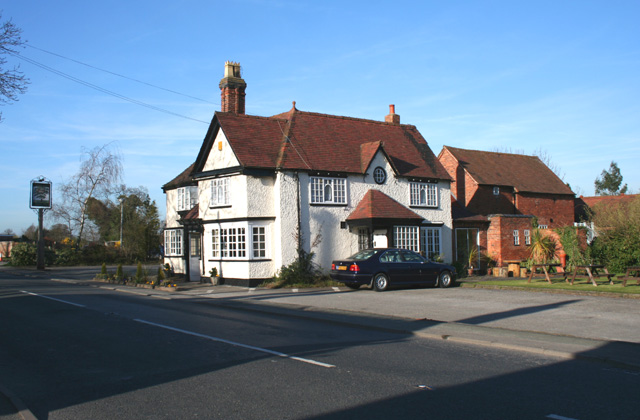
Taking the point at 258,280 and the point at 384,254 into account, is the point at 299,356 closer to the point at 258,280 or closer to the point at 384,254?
the point at 384,254

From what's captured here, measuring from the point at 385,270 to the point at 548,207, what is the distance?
23.2 metres

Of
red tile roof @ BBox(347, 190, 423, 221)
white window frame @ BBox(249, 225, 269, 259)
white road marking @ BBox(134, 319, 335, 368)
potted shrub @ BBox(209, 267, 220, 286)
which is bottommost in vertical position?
white road marking @ BBox(134, 319, 335, 368)

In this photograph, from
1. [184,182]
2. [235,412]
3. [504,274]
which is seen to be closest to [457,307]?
[235,412]

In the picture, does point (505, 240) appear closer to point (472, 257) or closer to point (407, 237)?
point (472, 257)

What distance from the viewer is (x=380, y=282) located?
21625mm

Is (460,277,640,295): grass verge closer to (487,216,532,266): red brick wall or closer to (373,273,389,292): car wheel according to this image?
(373,273,389,292): car wheel

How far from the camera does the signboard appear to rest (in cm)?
4053

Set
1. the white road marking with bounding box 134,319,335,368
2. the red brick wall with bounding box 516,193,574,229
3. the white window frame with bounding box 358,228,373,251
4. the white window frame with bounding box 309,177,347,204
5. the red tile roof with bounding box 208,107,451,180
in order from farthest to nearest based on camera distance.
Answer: the red brick wall with bounding box 516,193,574,229
the white window frame with bounding box 358,228,373,251
the white window frame with bounding box 309,177,347,204
the red tile roof with bounding box 208,107,451,180
the white road marking with bounding box 134,319,335,368

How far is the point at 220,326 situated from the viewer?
12.5 metres

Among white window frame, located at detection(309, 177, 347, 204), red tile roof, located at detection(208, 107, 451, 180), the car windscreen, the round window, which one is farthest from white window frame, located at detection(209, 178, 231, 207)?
the round window

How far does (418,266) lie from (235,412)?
676 inches

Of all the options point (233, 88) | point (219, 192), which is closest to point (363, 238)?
point (219, 192)

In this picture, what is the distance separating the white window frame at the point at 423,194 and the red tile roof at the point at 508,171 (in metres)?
7.98

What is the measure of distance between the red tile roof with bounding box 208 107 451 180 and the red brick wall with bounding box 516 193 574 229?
11121mm
